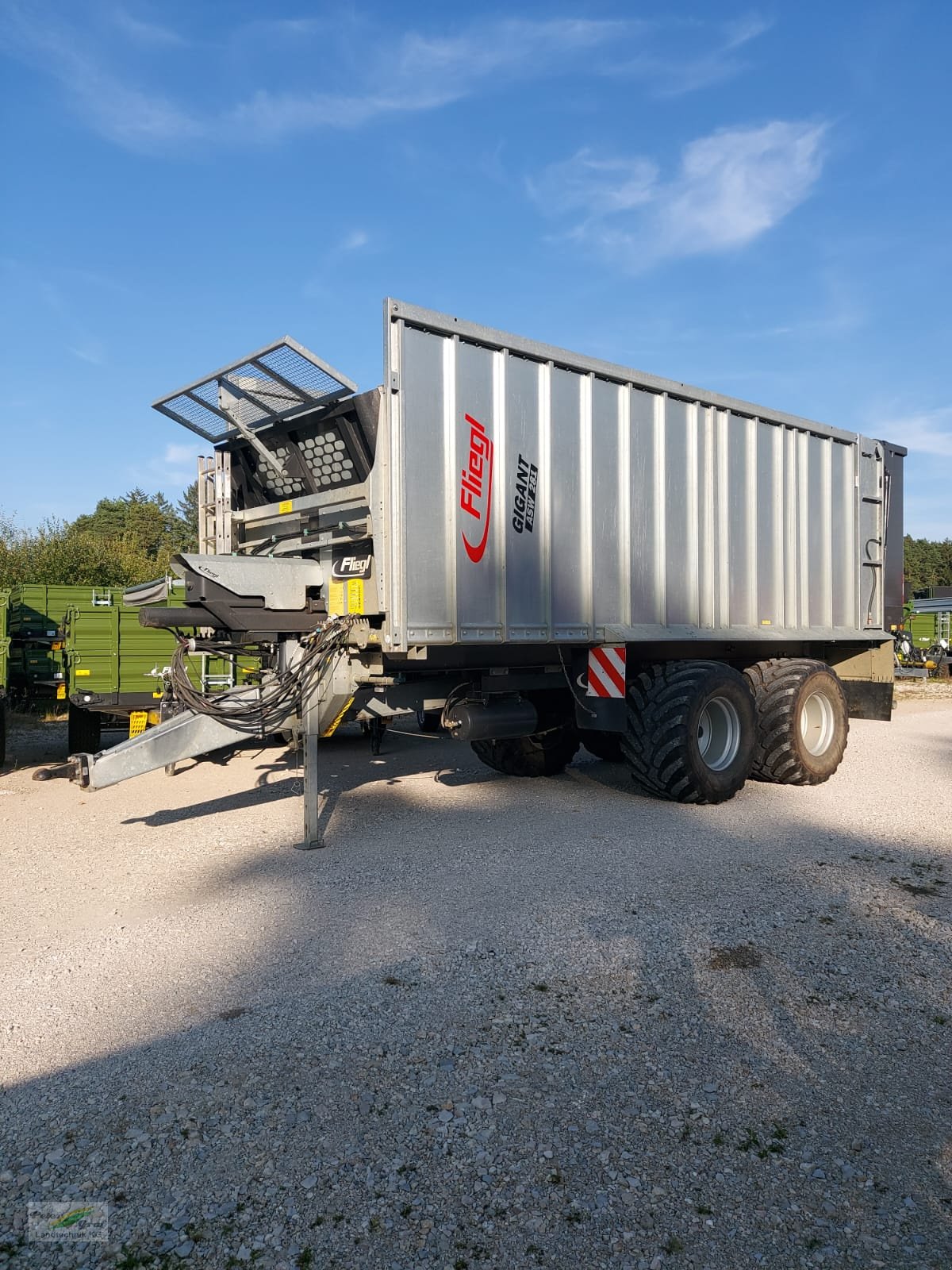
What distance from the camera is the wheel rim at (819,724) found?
933 centimetres

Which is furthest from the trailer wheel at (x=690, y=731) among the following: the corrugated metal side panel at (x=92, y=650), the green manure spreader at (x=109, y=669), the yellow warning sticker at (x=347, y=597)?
the corrugated metal side panel at (x=92, y=650)

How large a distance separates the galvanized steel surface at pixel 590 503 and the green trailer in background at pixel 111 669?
512cm

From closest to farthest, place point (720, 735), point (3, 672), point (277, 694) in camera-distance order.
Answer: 1. point (277, 694)
2. point (720, 735)
3. point (3, 672)

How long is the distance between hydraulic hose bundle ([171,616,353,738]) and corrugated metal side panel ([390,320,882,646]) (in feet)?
1.92

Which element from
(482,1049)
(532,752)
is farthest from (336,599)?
(482,1049)

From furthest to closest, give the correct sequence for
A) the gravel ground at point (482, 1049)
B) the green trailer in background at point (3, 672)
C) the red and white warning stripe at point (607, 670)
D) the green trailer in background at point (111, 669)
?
the green trailer in background at point (111, 669) → the green trailer in background at point (3, 672) → the red and white warning stripe at point (607, 670) → the gravel ground at point (482, 1049)

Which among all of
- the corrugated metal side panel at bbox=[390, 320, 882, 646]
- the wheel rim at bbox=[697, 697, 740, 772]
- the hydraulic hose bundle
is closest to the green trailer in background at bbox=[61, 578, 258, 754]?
the hydraulic hose bundle

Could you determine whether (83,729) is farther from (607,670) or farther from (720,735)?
(720,735)

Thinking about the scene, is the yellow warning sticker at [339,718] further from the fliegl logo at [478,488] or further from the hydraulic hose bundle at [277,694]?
the fliegl logo at [478,488]

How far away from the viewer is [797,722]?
8695 millimetres

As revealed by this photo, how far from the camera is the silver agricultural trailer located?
6.29 m

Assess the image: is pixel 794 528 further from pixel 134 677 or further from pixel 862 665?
pixel 134 677

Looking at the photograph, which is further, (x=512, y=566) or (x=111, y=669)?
(x=111, y=669)

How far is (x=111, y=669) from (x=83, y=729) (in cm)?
85
